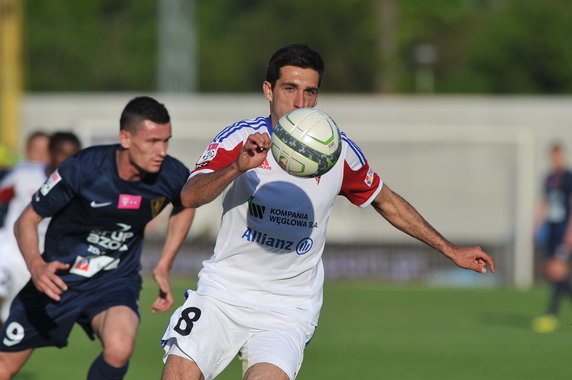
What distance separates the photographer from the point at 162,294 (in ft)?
23.5

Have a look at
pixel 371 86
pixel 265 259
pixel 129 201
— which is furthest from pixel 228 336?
pixel 371 86

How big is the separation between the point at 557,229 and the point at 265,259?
36.1 ft

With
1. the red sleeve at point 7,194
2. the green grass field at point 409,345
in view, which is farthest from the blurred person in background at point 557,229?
the red sleeve at point 7,194

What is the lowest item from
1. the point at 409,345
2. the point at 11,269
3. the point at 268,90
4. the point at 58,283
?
the point at 409,345

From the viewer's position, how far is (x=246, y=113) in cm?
2552

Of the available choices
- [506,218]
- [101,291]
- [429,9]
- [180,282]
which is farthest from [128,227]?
[429,9]

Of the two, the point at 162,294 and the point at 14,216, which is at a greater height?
the point at 162,294

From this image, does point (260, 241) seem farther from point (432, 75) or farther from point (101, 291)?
point (432, 75)

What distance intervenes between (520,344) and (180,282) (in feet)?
34.6

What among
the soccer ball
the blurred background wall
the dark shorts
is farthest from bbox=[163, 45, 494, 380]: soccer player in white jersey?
the blurred background wall

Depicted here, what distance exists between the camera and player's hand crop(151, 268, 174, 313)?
7.08m

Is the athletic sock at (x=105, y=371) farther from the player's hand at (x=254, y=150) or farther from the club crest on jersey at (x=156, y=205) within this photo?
the player's hand at (x=254, y=150)

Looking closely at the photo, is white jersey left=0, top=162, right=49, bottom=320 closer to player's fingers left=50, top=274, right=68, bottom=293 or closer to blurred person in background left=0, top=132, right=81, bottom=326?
blurred person in background left=0, top=132, right=81, bottom=326

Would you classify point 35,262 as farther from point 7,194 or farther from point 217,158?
point 7,194
